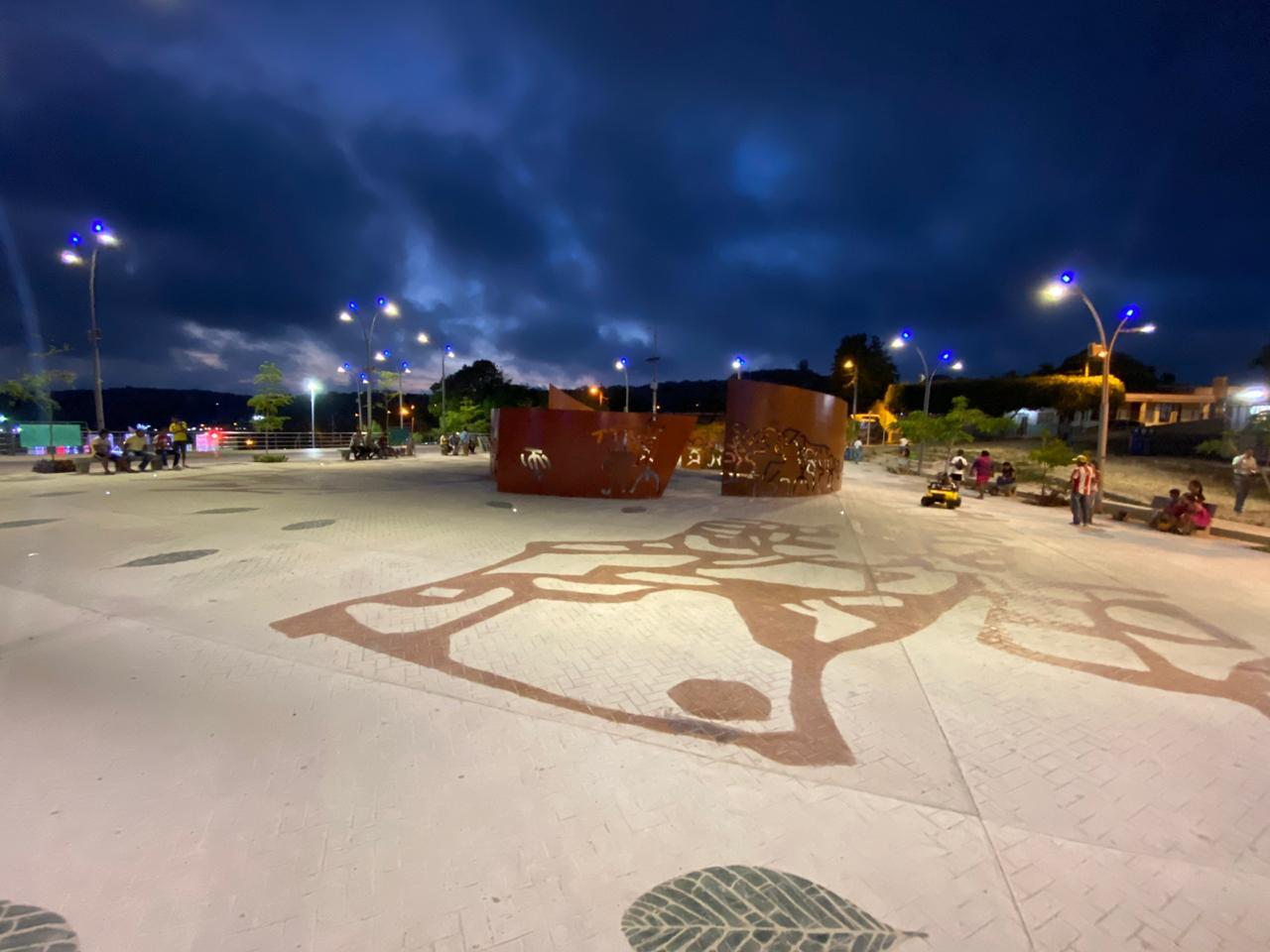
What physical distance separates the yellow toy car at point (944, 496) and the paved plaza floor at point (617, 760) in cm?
868

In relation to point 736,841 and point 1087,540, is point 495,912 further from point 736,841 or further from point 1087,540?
point 1087,540

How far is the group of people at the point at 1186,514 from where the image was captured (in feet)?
43.4

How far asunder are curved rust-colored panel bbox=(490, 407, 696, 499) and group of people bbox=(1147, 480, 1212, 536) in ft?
38.5

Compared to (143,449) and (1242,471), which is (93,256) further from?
(1242,471)

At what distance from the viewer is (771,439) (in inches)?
695

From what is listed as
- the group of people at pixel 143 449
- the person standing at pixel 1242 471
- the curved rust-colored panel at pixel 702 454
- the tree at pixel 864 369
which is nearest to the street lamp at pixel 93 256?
the group of people at pixel 143 449

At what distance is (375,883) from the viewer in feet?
8.47

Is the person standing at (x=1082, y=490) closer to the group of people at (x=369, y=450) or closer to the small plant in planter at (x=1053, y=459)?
the small plant in planter at (x=1053, y=459)

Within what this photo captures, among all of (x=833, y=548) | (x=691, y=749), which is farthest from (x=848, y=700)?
(x=833, y=548)

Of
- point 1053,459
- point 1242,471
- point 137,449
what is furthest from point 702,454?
point 137,449

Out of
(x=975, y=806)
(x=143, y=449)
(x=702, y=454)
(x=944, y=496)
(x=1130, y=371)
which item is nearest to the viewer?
(x=975, y=806)

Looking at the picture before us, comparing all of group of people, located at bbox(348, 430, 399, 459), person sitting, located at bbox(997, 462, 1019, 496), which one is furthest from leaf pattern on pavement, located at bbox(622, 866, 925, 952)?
group of people, located at bbox(348, 430, 399, 459)

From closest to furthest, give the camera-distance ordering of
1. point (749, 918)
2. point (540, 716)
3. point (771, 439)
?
point (749, 918)
point (540, 716)
point (771, 439)

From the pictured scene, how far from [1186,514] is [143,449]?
107 ft
